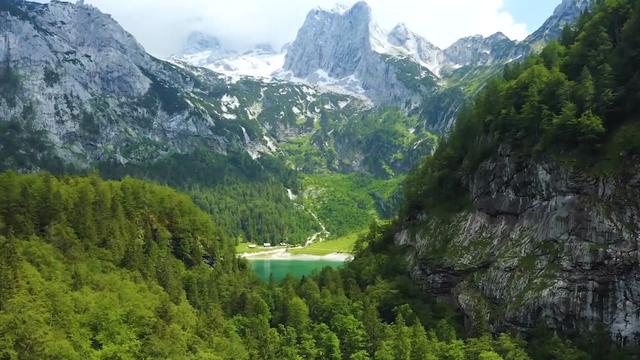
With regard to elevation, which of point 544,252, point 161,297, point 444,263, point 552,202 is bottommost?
point 161,297

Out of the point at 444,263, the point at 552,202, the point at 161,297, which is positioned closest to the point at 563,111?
Result: the point at 552,202

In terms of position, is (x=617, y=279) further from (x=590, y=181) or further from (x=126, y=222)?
(x=126, y=222)

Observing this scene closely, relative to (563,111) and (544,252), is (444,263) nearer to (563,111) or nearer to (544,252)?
(544,252)

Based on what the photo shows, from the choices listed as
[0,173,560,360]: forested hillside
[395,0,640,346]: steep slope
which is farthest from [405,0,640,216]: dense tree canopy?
[0,173,560,360]: forested hillside

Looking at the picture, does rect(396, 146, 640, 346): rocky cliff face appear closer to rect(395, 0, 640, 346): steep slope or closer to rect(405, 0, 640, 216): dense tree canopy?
rect(395, 0, 640, 346): steep slope

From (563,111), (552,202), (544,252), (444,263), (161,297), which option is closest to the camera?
(544,252)
